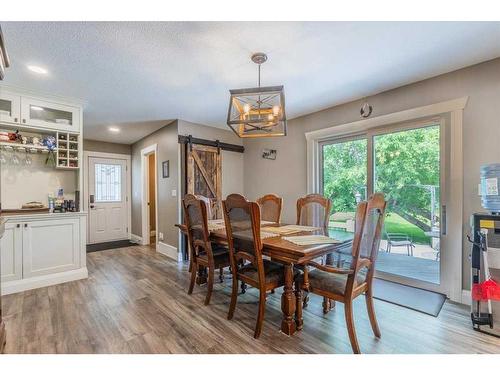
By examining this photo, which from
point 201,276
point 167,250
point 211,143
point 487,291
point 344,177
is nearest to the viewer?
point 487,291

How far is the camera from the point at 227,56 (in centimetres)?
215

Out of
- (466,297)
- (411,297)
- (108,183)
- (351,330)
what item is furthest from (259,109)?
(108,183)

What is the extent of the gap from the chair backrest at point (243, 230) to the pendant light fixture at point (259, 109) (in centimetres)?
66

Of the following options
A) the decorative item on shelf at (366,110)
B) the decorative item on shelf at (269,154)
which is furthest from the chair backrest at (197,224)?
the decorative item on shelf at (366,110)

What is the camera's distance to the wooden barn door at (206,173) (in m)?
4.09

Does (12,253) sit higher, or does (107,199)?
(107,199)

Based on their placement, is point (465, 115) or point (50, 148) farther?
point (50, 148)

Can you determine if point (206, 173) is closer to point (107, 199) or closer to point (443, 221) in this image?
point (107, 199)

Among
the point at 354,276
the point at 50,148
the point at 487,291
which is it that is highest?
the point at 50,148

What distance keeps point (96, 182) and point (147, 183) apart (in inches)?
45.7

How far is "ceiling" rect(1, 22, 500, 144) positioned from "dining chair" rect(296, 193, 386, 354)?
133cm

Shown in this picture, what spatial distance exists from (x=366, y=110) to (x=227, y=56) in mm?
1985

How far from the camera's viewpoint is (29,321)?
2.11 m

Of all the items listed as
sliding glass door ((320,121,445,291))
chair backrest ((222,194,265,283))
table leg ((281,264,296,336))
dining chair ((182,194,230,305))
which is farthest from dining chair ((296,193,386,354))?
dining chair ((182,194,230,305))
